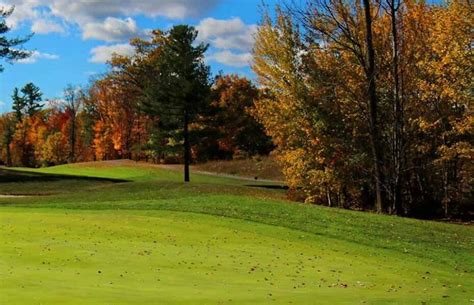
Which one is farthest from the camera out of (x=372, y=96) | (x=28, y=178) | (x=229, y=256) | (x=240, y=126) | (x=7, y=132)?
(x=7, y=132)

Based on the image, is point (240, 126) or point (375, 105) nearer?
point (375, 105)

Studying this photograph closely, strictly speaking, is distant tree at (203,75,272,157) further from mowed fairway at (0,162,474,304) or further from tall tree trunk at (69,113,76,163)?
mowed fairway at (0,162,474,304)

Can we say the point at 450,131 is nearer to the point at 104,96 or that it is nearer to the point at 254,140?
the point at 254,140

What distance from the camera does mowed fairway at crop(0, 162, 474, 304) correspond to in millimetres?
7539

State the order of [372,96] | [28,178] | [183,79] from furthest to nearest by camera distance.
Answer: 1. [28,178]
2. [183,79]
3. [372,96]

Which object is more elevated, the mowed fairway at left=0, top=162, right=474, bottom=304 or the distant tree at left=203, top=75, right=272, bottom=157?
the distant tree at left=203, top=75, right=272, bottom=157

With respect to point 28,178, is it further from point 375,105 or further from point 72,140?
point 72,140

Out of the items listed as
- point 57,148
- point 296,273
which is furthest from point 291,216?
point 57,148

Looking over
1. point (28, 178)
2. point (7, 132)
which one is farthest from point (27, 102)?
point (28, 178)

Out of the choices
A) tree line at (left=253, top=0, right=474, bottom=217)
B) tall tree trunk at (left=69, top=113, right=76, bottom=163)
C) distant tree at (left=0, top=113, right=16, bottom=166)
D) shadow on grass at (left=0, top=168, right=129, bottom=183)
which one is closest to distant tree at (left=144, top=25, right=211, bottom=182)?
shadow on grass at (left=0, top=168, right=129, bottom=183)

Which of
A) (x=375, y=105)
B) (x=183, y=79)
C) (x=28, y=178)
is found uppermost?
(x=183, y=79)

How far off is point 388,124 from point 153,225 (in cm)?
1578

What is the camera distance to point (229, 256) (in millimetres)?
11438

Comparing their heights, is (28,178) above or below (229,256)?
above
